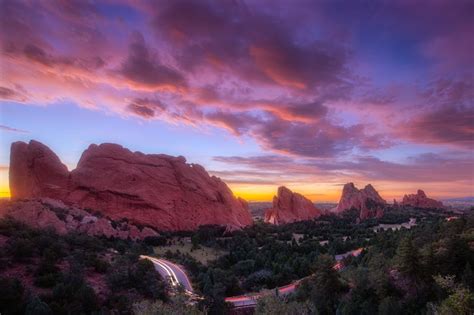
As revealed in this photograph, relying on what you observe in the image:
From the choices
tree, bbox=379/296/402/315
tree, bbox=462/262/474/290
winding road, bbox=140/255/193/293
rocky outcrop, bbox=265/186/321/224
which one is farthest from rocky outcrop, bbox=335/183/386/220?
tree, bbox=379/296/402/315

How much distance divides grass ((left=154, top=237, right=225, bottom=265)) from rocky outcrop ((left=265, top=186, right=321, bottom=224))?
55.6 metres

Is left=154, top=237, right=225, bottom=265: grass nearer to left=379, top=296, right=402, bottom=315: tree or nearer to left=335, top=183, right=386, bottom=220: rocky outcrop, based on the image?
left=379, top=296, right=402, bottom=315: tree

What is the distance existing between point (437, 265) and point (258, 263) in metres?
25.0

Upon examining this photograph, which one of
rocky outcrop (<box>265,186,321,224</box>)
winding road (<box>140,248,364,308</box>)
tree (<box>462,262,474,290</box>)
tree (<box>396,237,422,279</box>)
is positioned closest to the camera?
tree (<box>462,262,474,290</box>)

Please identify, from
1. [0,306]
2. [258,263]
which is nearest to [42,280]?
[0,306]

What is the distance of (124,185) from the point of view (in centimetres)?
7456

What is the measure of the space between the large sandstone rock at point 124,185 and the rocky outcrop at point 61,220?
26.6 feet

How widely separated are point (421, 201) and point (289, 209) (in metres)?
68.2

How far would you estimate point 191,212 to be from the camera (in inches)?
3214

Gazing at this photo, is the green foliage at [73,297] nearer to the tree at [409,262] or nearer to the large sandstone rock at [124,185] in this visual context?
the tree at [409,262]

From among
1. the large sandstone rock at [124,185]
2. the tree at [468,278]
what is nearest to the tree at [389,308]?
the tree at [468,278]

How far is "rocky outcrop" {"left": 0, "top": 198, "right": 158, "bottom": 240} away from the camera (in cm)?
4225

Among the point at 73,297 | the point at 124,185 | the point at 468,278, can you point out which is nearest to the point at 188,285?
the point at 73,297

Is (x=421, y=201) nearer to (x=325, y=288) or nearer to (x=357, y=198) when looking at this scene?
(x=357, y=198)
